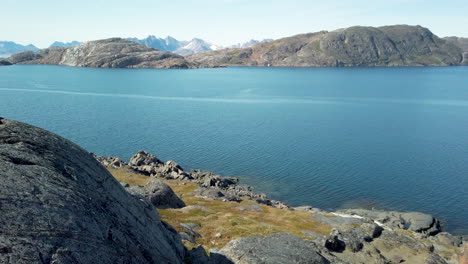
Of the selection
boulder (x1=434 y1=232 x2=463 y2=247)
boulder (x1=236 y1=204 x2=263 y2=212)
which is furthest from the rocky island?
boulder (x1=236 y1=204 x2=263 y2=212)

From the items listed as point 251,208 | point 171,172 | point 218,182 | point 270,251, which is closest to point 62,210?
point 270,251

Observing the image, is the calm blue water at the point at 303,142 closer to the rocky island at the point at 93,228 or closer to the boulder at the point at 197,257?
the rocky island at the point at 93,228

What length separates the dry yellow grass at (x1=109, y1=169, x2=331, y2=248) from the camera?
43.5 metres

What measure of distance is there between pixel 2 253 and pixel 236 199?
6222 cm

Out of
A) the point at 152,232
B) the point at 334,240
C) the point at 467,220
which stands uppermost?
the point at 152,232

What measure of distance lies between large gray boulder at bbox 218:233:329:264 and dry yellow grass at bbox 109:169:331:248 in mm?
8133

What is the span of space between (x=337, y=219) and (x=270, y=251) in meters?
44.6

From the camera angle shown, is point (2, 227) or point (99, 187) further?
point (99, 187)

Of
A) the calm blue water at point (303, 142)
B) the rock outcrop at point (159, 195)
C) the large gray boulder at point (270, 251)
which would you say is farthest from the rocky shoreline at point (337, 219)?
the calm blue water at point (303, 142)

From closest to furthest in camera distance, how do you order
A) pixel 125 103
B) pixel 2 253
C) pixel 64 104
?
pixel 2 253
pixel 64 104
pixel 125 103

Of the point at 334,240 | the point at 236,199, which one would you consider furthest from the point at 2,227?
the point at 236,199

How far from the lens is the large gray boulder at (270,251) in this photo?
2609 centimetres

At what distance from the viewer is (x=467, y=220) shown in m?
75.2

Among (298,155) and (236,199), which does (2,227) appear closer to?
(236,199)
